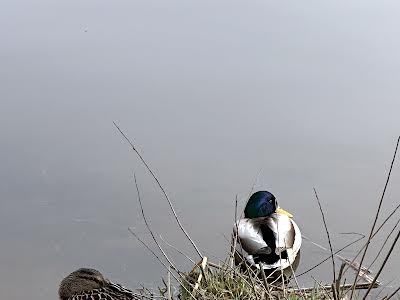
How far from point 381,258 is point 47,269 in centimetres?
171

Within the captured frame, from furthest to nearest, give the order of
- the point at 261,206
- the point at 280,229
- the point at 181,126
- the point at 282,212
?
the point at 181,126 < the point at 261,206 < the point at 282,212 < the point at 280,229

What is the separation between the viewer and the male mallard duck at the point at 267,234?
4.63 m

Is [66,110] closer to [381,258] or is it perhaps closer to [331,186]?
[331,186]

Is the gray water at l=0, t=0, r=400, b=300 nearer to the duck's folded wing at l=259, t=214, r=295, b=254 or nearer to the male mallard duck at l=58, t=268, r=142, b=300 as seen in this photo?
the duck's folded wing at l=259, t=214, r=295, b=254

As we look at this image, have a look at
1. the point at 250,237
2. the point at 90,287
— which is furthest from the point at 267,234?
the point at 90,287

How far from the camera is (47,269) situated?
4137 mm

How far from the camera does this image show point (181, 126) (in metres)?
5.48

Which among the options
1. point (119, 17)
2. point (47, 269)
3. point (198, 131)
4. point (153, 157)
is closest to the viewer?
point (47, 269)

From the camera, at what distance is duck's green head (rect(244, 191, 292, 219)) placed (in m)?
5.15

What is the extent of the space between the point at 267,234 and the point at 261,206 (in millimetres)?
327

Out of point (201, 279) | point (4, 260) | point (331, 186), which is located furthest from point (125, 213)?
point (201, 279)

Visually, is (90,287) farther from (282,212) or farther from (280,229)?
(282,212)

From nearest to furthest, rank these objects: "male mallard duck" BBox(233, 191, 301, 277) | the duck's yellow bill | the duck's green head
Result: "male mallard duck" BBox(233, 191, 301, 277), the duck's yellow bill, the duck's green head

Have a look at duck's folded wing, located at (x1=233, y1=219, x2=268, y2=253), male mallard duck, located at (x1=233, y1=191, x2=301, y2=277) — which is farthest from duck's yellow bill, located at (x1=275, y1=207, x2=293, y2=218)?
duck's folded wing, located at (x1=233, y1=219, x2=268, y2=253)
